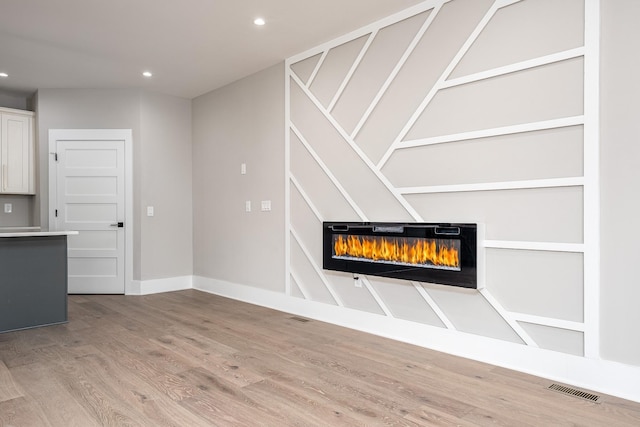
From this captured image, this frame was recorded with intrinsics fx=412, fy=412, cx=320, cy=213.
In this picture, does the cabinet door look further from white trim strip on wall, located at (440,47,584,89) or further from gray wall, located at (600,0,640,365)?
gray wall, located at (600,0,640,365)

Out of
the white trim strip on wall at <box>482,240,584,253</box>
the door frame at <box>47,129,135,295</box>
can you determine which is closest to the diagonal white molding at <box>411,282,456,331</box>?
the white trim strip on wall at <box>482,240,584,253</box>

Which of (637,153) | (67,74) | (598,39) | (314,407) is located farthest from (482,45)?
(67,74)

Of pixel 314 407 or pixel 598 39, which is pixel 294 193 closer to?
pixel 314 407

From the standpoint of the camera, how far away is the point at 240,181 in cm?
507

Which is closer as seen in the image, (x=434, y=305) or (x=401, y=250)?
(x=434, y=305)

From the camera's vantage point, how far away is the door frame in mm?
5359

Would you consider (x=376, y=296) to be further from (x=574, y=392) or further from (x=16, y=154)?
(x=16, y=154)

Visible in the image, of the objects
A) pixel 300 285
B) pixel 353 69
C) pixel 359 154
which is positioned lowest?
pixel 300 285

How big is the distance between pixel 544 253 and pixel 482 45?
150 centimetres

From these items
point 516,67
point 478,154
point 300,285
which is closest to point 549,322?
point 478,154

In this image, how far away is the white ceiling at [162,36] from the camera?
10.8 feet

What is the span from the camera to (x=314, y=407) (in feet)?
7.30

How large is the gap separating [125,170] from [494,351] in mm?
4836

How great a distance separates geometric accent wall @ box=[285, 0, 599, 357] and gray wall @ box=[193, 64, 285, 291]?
0.66 m
